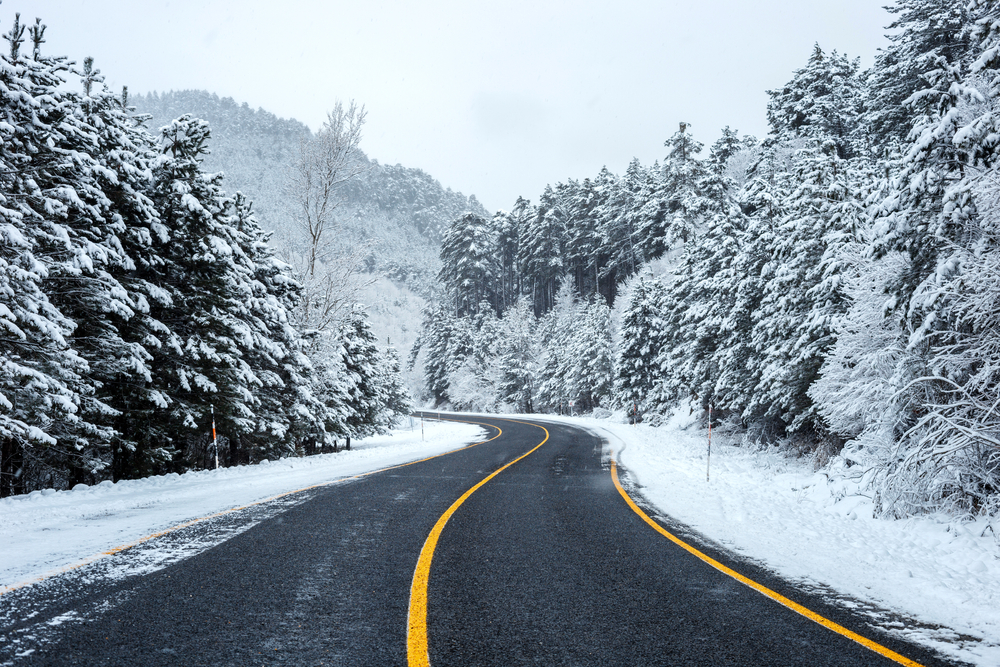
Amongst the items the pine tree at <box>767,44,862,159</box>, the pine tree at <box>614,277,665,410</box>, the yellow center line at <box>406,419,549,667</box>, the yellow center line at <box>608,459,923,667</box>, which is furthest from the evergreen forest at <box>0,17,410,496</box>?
the pine tree at <box>767,44,862,159</box>

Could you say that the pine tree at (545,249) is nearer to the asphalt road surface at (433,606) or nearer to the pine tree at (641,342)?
the pine tree at (641,342)

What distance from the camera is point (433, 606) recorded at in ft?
13.3

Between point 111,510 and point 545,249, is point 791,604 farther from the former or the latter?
point 545,249

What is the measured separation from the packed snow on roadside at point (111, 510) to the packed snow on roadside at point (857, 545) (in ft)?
21.7

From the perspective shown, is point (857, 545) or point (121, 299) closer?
point (857, 545)

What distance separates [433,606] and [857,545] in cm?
536

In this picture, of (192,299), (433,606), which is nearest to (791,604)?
(433,606)

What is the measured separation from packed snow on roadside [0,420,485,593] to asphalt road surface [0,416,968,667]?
0.67 metres

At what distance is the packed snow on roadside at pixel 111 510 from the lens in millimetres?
5277

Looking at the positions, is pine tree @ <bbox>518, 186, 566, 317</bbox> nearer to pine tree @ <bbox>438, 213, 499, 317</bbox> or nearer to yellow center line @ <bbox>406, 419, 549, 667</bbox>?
pine tree @ <bbox>438, 213, 499, 317</bbox>

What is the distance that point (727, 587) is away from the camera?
15.3 ft

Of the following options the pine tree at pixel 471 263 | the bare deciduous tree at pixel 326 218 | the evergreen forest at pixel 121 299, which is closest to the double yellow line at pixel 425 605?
the evergreen forest at pixel 121 299

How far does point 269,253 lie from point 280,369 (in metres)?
3.75

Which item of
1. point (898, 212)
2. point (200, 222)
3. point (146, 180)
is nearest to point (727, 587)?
point (898, 212)
